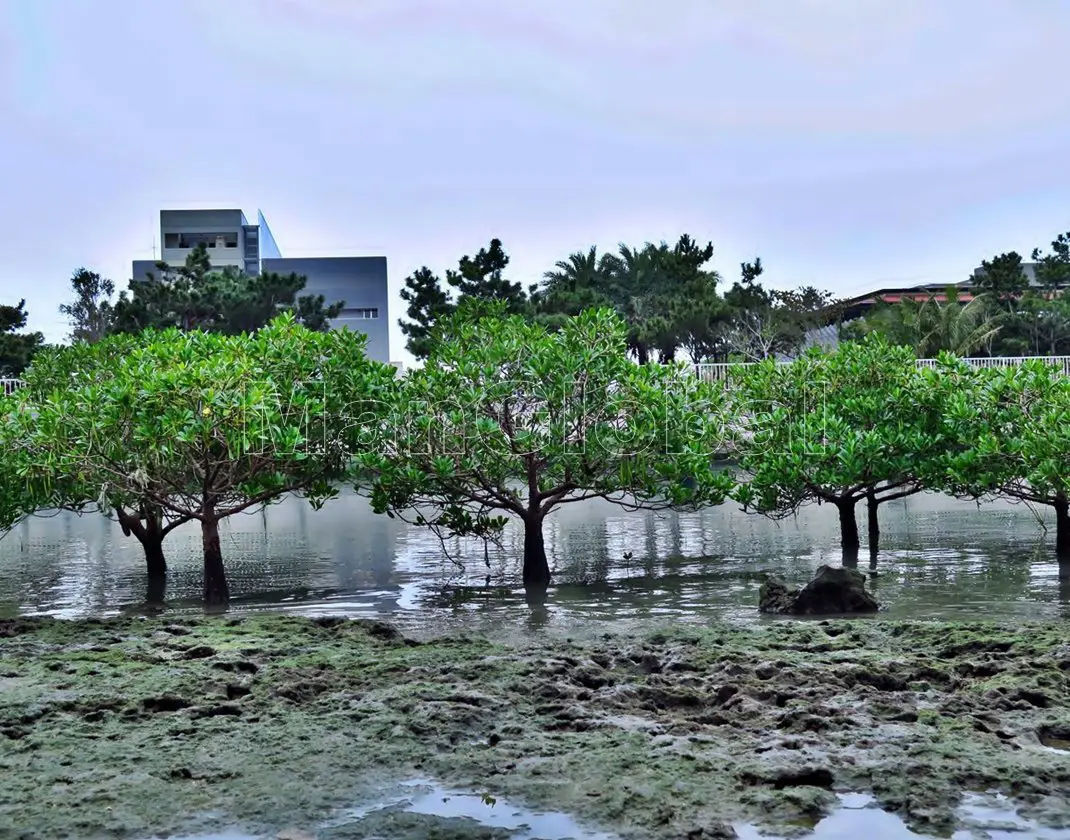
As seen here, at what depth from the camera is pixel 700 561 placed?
68.5 ft

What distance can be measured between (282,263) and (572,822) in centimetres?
7496

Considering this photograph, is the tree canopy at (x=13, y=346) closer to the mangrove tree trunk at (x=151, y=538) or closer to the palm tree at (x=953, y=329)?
the mangrove tree trunk at (x=151, y=538)

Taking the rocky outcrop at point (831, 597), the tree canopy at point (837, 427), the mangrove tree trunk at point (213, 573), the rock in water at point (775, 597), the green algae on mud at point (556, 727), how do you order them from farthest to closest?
the tree canopy at point (837, 427) → the mangrove tree trunk at point (213, 573) → the rock in water at point (775, 597) → the rocky outcrop at point (831, 597) → the green algae on mud at point (556, 727)

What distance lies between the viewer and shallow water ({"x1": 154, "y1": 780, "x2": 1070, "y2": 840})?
629cm

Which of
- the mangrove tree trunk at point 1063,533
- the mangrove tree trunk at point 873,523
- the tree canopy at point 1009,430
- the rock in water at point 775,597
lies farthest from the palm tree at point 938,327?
the rock in water at point 775,597

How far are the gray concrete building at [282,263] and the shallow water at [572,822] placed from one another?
227 ft

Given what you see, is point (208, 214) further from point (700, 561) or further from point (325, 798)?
point (325, 798)

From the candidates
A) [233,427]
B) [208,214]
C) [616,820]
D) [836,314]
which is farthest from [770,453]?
[208,214]

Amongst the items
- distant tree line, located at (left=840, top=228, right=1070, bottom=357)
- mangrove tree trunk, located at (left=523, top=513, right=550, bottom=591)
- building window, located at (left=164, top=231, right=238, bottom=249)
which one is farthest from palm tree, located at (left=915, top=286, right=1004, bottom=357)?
building window, located at (left=164, top=231, right=238, bottom=249)

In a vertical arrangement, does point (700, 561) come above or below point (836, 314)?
below

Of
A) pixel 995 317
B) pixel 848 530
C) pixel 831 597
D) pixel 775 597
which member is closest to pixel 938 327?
pixel 995 317

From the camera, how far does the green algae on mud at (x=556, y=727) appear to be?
6750 mm

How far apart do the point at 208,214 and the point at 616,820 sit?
74.1m

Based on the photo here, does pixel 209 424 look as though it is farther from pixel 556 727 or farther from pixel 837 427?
pixel 837 427
